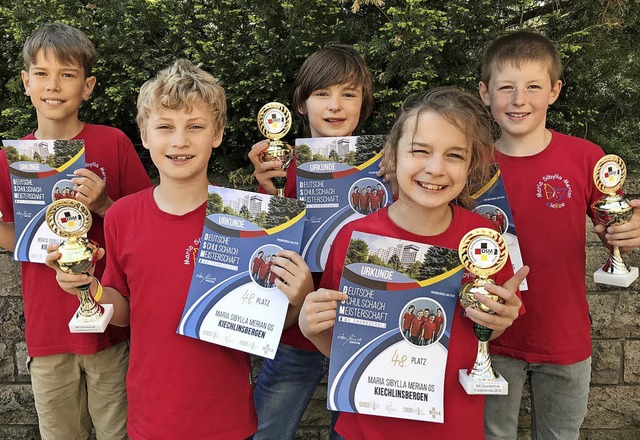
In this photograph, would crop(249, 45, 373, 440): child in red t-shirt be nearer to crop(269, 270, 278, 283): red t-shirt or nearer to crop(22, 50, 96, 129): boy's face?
crop(269, 270, 278, 283): red t-shirt

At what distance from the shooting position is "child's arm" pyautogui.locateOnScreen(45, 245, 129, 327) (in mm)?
1791

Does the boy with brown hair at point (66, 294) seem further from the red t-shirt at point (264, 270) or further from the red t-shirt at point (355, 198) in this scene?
the red t-shirt at point (355, 198)

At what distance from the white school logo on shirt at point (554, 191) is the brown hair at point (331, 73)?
0.87m

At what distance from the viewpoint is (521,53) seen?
2.32 meters

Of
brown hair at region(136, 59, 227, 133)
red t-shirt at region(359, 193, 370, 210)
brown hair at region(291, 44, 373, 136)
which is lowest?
red t-shirt at region(359, 193, 370, 210)

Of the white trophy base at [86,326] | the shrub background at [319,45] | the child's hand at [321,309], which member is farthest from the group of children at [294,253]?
the shrub background at [319,45]

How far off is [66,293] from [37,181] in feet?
1.60

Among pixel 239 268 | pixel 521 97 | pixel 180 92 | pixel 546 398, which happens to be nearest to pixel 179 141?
pixel 180 92

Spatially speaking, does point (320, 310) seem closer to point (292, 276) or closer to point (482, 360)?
point (292, 276)

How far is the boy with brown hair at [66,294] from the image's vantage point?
232 cm

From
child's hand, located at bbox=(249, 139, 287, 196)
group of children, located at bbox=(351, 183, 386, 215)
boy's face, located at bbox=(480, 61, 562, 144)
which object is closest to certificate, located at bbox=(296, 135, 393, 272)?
group of children, located at bbox=(351, 183, 386, 215)

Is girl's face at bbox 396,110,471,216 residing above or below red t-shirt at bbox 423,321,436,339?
above

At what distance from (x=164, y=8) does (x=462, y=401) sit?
2468mm

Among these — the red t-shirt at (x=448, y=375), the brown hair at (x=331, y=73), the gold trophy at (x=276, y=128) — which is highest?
the brown hair at (x=331, y=73)
